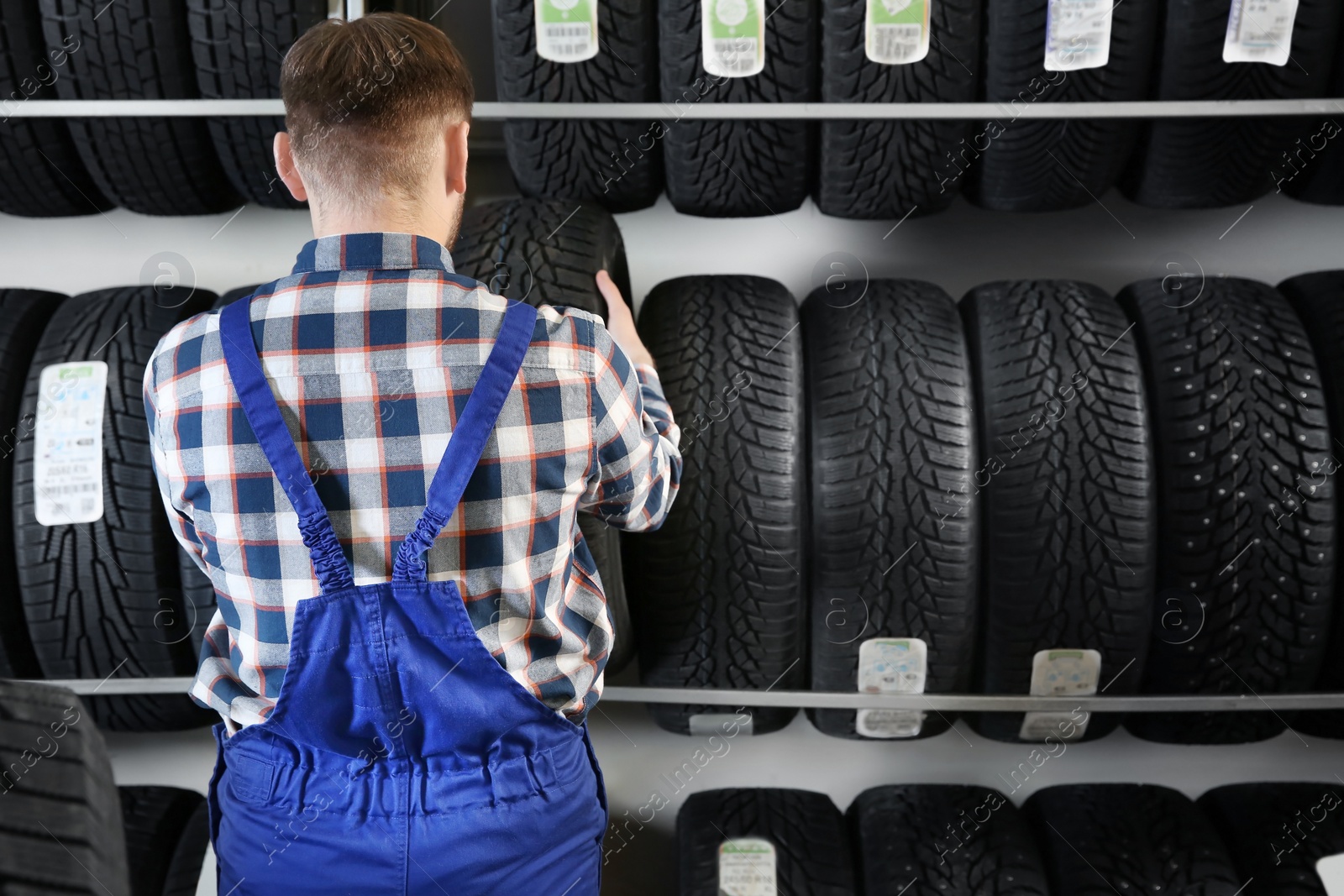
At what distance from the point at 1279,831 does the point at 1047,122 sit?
145 cm

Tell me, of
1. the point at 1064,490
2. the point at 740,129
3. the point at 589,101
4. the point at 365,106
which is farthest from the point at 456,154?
the point at 1064,490

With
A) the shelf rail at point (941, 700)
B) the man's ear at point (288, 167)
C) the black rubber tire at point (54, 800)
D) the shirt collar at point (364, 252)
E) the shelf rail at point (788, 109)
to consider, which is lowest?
the shelf rail at point (941, 700)

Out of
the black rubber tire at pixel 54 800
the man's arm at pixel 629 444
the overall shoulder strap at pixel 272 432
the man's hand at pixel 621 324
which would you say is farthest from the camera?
the man's hand at pixel 621 324

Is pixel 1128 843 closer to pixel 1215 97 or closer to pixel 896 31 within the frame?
pixel 1215 97

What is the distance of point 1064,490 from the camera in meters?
1.70

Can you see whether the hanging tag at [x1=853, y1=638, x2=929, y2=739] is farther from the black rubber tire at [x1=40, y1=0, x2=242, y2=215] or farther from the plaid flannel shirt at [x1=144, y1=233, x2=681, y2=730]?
the black rubber tire at [x1=40, y1=0, x2=242, y2=215]

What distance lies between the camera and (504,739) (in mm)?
1208

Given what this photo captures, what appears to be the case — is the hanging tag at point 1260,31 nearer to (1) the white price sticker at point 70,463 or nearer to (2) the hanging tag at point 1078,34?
(2) the hanging tag at point 1078,34

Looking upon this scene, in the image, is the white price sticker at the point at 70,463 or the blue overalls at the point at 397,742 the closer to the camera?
the blue overalls at the point at 397,742

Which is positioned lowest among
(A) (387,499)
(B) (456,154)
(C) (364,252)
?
(A) (387,499)

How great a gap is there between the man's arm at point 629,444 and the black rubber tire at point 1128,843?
1144 mm

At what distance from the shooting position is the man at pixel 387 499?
1.07 metres

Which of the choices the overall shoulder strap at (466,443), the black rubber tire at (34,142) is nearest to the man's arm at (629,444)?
the overall shoulder strap at (466,443)

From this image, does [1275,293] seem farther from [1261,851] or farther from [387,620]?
[387,620]
